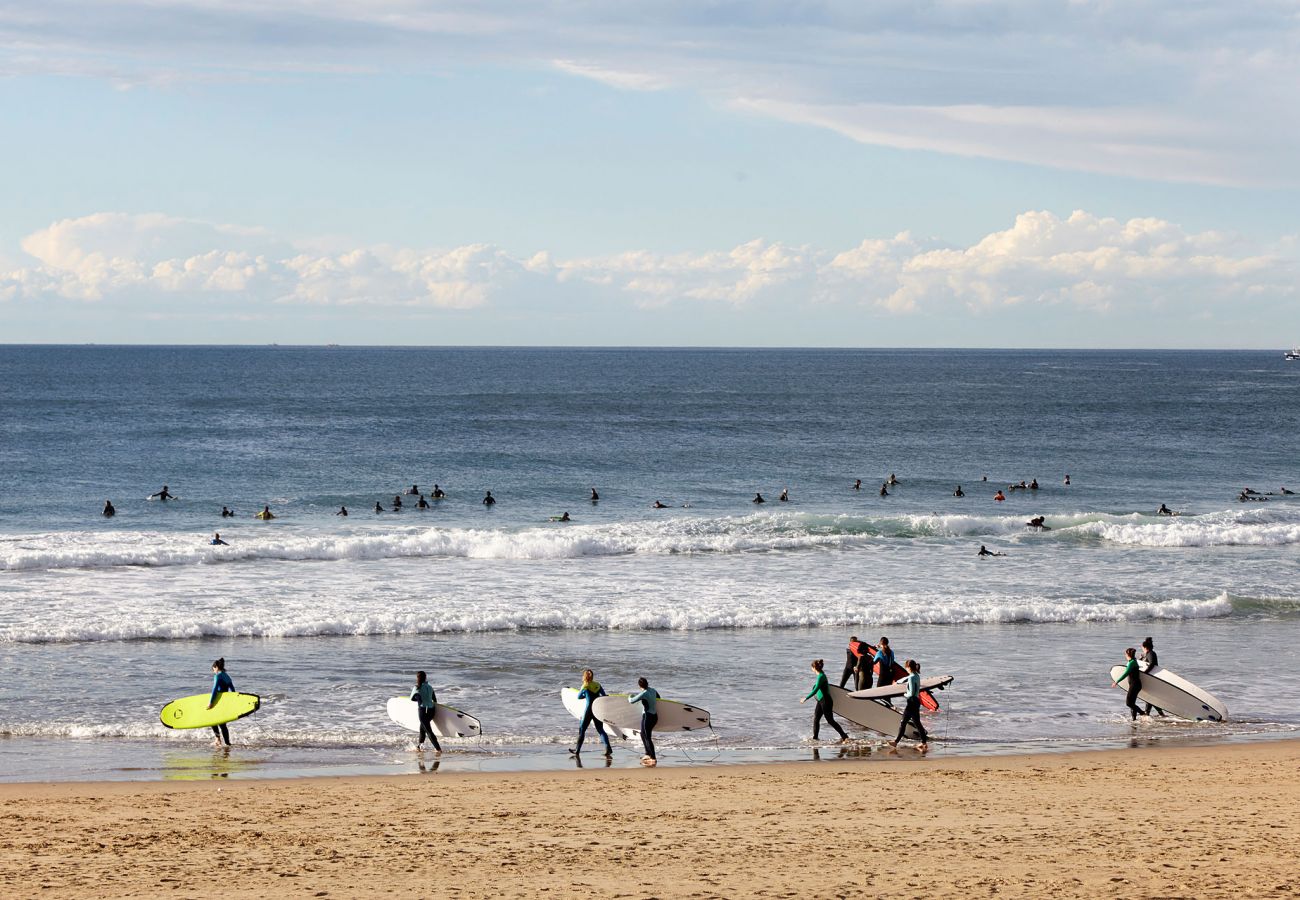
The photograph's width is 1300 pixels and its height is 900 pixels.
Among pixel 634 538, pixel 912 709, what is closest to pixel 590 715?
pixel 912 709

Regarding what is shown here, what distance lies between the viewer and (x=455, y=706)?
21.4 metres

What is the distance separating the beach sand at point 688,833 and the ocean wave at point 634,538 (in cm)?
2038

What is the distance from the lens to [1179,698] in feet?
68.6

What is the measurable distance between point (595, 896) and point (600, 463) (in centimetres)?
5332

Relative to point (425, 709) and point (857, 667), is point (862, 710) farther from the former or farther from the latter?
point (425, 709)

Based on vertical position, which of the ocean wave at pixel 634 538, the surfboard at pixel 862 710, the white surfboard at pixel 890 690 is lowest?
the surfboard at pixel 862 710

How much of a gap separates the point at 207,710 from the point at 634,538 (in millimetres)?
21815

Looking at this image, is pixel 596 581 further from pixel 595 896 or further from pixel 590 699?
pixel 595 896

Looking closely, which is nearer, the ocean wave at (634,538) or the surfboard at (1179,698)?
the surfboard at (1179,698)

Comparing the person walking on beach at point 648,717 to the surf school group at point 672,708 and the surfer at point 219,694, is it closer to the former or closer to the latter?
the surf school group at point 672,708

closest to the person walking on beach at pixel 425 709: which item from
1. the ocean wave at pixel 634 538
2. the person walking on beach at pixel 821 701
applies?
the person walking on beach at pixel 821 701

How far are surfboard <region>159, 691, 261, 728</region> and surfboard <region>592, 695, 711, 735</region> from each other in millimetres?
5355

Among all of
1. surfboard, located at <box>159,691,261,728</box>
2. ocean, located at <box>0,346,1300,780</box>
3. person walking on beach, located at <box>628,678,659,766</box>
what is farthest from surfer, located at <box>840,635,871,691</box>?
surfboard, located at <box>159,691,261,728</box>

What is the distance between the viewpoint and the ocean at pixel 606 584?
20344 millimetres
